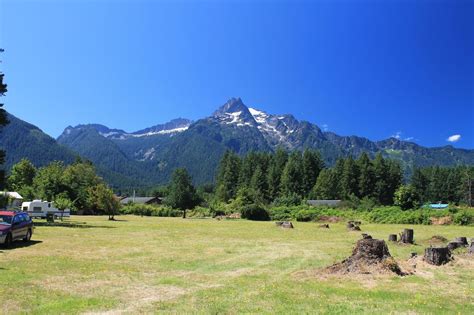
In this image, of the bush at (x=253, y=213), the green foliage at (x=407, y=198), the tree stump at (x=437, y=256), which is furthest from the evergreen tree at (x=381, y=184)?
the tree stump at (x=437, y=256)

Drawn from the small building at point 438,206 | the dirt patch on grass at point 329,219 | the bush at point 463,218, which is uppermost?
the small building at point 438,206

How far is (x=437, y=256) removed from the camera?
16766mm

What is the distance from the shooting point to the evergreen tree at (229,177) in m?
115

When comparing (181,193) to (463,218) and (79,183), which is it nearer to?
(79,183)

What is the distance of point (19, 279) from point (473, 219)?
56.8m

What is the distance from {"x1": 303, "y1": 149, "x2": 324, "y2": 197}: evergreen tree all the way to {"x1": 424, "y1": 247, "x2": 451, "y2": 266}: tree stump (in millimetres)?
94085

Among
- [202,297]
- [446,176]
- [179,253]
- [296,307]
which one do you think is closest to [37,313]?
[202,297]

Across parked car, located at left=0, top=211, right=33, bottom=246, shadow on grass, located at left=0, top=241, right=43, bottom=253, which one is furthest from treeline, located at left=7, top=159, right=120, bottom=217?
shadow on grass, located at left=0, top=241, right=43, bottom=253

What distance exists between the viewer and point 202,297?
10906 millimetres

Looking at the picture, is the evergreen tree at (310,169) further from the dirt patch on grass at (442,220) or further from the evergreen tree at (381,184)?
the dirt patch on grass at (442,220)

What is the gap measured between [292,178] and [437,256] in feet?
306

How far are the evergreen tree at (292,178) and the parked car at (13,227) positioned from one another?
286 ft

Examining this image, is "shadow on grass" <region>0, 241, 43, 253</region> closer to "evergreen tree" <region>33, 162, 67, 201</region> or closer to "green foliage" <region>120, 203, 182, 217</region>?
"evergreen tree" <region>33, 162, 67, 201</region>

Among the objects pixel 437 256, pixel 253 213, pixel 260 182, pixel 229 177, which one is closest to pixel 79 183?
pixel 253 213
